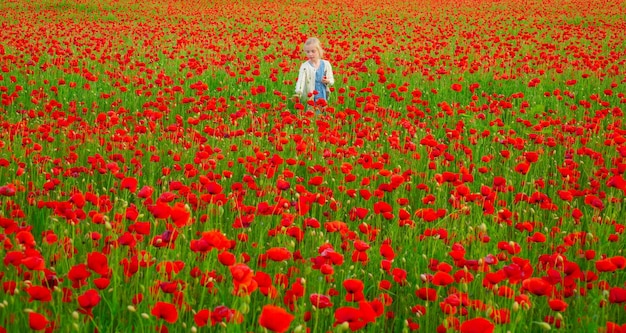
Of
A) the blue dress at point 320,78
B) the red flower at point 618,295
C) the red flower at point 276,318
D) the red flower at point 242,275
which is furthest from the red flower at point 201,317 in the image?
the blue dress at point 320,78

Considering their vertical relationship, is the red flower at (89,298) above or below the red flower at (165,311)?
above

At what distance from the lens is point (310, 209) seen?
A: 12.1ft

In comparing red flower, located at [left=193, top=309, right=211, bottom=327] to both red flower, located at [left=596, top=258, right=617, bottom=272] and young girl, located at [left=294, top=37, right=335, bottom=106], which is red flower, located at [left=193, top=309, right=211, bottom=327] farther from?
young girl, located at [left=294, top=37, right=335, bottom=106]

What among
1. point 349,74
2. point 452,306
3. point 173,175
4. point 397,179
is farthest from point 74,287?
point 349,74

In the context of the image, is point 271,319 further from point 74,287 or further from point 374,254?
point 374,254

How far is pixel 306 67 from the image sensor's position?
302 inches

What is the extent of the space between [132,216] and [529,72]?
847 cm

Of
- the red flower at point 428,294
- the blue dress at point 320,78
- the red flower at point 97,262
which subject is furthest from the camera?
the blue dress at point 320,78

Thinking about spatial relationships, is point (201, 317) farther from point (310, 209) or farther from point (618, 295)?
point (310, 209)

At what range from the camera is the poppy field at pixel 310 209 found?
2109 mm

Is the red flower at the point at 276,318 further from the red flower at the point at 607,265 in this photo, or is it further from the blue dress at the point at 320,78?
the blue dress at the point at 320,78

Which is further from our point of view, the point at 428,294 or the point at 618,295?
the point at 428,294

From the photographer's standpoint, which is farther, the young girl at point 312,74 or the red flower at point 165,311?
the young girl at point 312,74

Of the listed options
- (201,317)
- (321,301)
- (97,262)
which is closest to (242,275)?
(201,317)
